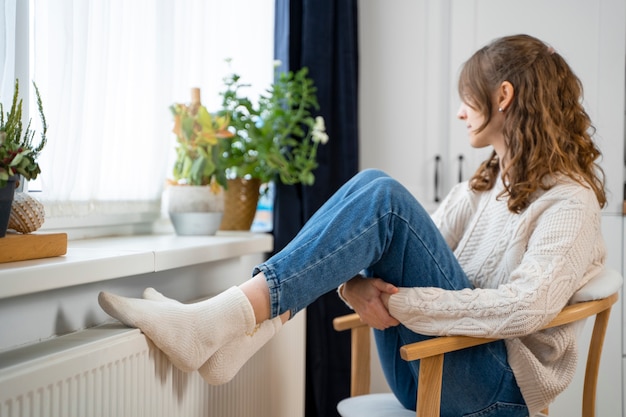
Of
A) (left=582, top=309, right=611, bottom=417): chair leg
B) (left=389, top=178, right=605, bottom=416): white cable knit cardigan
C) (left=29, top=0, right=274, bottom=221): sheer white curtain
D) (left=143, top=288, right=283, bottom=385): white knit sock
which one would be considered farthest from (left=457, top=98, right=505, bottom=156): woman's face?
(left=29, top=0, right=274, bottom=221): sheer white curtain

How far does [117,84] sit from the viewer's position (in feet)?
5.66

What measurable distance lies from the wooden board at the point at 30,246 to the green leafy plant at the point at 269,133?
79 cm

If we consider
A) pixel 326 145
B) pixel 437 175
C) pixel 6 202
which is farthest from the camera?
pixel 437 175

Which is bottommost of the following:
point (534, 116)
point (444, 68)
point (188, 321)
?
point (188, 321)

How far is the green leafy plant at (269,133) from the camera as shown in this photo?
2.08 meters

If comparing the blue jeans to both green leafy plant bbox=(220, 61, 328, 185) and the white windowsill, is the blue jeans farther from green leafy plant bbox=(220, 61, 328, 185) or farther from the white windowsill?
green leafy plant bbox=(220, 61, 328, 185)

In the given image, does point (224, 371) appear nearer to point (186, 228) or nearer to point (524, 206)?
point (186, 228)

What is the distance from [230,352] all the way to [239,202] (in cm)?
81

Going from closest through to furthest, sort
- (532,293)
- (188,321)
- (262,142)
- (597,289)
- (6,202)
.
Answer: (6,202) → (188,321) → (532,293) → (597,289) → (262,142)

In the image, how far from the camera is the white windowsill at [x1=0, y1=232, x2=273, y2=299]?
3.54 ft

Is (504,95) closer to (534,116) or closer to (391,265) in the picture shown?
(534,116)

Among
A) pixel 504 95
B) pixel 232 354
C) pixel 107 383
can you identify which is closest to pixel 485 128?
pixel 504 95

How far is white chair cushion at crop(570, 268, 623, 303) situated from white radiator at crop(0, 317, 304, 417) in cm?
79

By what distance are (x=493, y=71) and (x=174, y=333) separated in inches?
38.3
